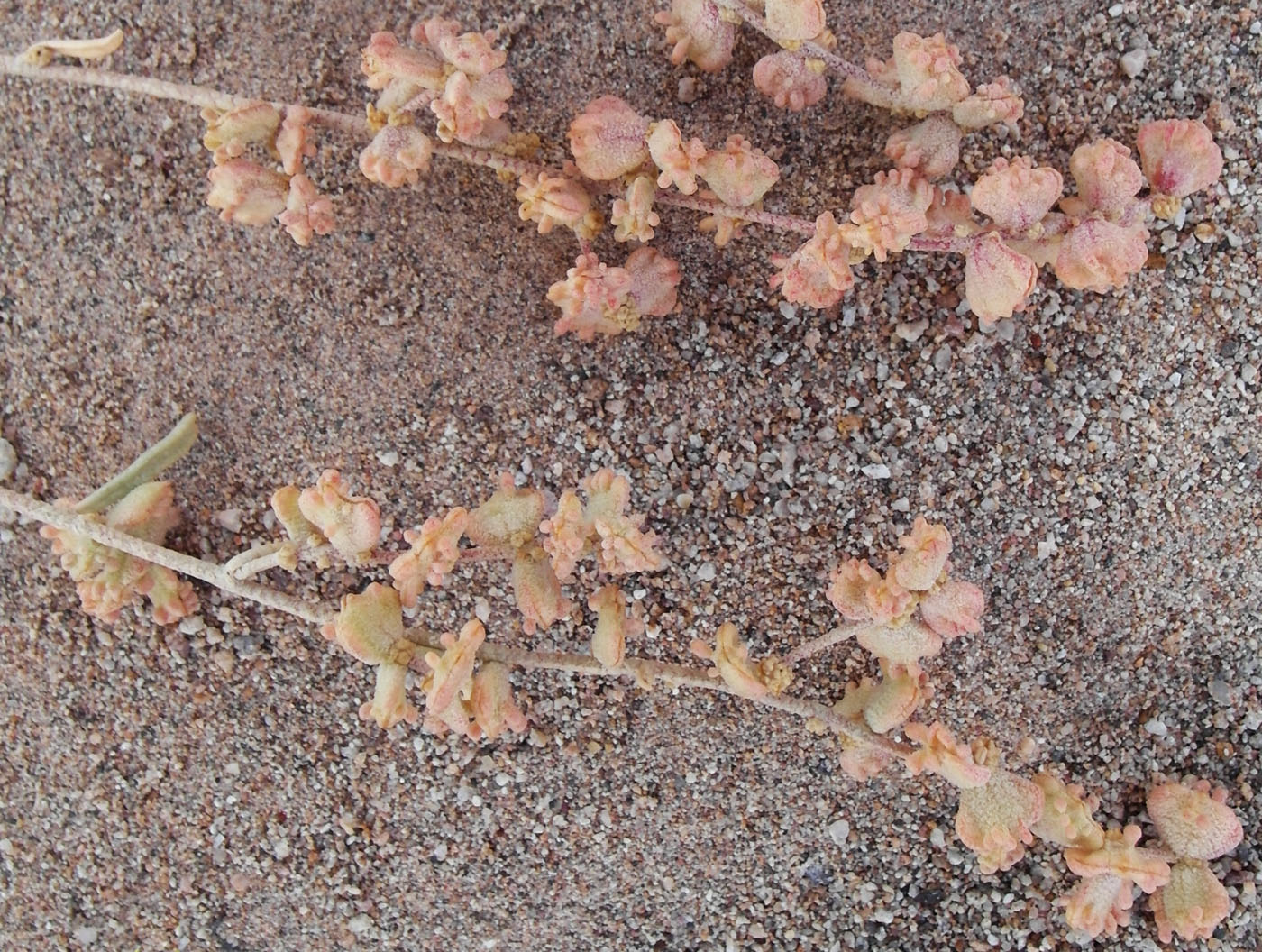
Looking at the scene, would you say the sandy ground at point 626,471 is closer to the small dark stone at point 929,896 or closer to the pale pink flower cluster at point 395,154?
the small dark stone at point 929,896

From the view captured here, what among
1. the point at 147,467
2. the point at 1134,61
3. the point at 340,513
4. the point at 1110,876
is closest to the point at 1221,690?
the point at 1110,876

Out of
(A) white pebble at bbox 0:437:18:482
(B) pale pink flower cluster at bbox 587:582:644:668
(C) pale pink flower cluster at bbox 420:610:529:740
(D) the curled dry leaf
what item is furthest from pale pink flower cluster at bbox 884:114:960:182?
(A) white pebble at bbox 0:437:18:482

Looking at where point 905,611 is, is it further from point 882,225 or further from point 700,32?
point 700,32

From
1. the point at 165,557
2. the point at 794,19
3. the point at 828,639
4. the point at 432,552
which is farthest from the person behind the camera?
the point at 165,557

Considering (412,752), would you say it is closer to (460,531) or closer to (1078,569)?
(460,531)

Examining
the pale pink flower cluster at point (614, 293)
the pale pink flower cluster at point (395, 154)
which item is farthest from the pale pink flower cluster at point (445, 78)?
the pale pink flower cluster at point (614, 293)

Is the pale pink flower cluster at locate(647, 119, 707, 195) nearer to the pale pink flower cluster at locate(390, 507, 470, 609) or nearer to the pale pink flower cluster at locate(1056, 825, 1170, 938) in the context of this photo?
the pale pink flower cluster at locate(390, 507, 470, 609)
